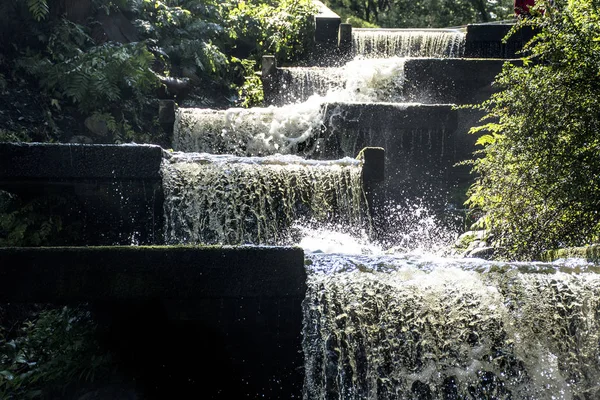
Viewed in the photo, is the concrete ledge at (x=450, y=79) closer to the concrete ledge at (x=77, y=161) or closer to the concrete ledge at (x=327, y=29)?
the concrete ledge at (x=327, y=29)

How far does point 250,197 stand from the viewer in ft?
21.6

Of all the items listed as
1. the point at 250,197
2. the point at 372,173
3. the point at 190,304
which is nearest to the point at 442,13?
the point at 372,173

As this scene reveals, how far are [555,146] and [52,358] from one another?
169 inches

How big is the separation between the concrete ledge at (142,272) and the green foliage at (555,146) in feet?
8.65

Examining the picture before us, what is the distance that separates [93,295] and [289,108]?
16.1ft

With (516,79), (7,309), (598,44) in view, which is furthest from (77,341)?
(598,44)

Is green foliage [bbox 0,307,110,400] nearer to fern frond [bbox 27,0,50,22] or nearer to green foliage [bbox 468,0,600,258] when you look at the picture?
green foliage [bbox 468,0,600,258]

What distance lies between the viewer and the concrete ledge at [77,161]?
6027 millimetres

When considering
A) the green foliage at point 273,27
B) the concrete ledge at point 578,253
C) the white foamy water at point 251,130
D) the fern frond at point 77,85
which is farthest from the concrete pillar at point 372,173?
the green foliage at point 273,27

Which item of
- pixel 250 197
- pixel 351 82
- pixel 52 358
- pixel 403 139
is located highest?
pixel 351 82

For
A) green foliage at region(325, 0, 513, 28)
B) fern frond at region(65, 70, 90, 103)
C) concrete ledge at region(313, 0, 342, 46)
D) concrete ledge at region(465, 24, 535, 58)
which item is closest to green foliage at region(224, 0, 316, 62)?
concrete ledge at region(313, 0, 342, 46)

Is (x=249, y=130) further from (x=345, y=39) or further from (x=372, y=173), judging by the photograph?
(x=345, y=39)

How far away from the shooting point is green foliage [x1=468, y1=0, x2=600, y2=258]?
5.86 meters

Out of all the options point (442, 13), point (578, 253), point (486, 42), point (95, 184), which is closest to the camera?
point (578, 253)
